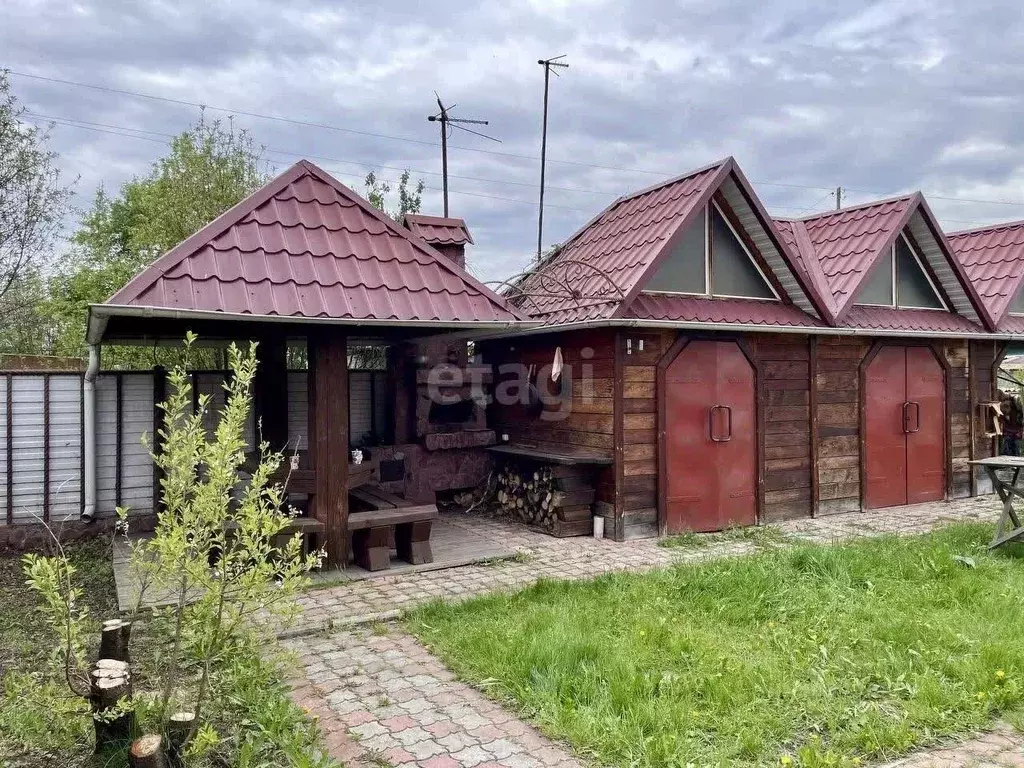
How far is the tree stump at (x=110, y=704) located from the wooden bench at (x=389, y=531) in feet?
10.6

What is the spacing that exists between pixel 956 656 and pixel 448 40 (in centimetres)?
900

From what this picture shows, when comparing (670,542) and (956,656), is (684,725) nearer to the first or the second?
(956,656)

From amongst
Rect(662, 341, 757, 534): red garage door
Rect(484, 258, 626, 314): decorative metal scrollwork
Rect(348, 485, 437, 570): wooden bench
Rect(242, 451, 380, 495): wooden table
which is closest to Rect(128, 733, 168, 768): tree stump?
Rect(242, 451, 380, 495): wooden table

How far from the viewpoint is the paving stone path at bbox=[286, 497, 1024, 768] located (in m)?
3.25

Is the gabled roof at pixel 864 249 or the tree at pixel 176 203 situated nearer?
the gabled roof at pixel 864 249

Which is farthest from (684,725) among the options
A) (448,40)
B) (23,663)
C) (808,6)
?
(448,40)

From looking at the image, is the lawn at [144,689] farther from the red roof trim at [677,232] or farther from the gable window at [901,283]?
the gable window at [901,283]

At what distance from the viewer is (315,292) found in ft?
19.1

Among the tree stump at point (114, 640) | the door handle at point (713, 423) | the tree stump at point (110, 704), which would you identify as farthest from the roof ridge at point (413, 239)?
the tree stump at point (110, 704)

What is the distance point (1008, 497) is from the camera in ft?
23.1

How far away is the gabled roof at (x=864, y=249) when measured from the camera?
9391 mm

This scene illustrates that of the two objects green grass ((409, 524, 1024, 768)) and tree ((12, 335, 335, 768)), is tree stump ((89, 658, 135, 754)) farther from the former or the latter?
green grass ((409, 524, 1024, 768))

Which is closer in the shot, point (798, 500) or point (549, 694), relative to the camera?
point (549, 694)

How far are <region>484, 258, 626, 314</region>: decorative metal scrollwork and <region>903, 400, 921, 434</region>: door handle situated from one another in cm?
506
